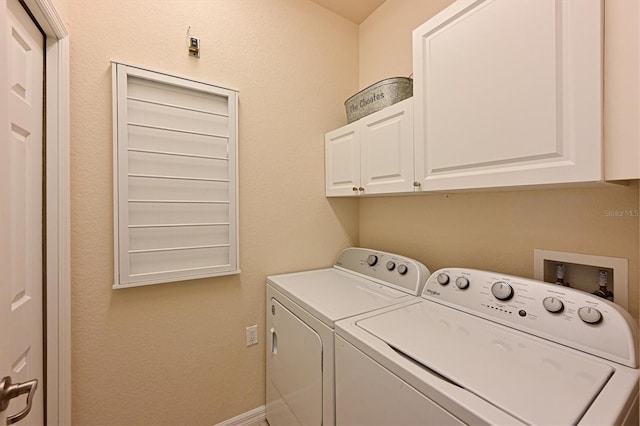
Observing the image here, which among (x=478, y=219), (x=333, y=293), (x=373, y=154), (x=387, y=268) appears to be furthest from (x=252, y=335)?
(x=478, y=219)

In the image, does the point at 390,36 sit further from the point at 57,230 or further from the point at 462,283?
the point at 57,230

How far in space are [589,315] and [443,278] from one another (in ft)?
1.75

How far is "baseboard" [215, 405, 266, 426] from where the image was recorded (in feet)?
5.61

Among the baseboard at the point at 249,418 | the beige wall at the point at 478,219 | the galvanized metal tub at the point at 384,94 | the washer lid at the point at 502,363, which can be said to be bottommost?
the baseboard at the point at 249,418

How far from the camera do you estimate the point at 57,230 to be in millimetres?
1209

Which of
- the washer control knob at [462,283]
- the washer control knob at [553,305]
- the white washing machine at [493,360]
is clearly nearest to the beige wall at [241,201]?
the white washing machine at [493,360]

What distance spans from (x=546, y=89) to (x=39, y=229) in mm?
2011

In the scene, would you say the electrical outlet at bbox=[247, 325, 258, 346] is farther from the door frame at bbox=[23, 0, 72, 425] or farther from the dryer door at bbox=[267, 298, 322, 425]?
the door frame at bbox=[23, 0, 72, 425]

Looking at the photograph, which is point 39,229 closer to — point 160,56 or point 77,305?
point 77,305

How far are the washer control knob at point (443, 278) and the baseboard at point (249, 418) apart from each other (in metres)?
1.45

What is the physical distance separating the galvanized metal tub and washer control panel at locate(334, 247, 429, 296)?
3.00 feet

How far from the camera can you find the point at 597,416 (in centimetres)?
62

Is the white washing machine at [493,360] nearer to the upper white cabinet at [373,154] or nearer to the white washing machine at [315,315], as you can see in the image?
the white washing machine at [315,315]

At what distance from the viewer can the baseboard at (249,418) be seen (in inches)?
67.3
